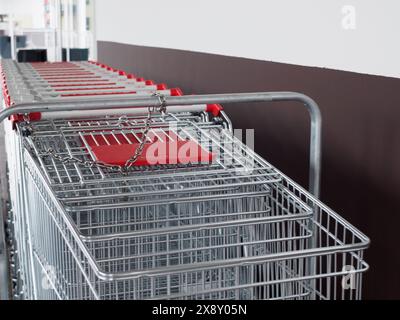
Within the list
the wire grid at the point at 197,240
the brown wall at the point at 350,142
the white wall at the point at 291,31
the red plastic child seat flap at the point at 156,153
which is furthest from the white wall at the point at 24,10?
the wire grid at the point at 197,240

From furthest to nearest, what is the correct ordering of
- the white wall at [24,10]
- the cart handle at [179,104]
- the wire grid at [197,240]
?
1. the white wall at [24,10]
2. the cart handle at [179,104]
3. the wire grid at [197,240]

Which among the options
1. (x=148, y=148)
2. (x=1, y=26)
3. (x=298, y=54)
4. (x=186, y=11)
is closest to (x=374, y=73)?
(x=298, y=54)

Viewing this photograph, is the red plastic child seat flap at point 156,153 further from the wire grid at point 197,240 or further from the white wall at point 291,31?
the white wall at point 291,31

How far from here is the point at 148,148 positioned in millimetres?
1977

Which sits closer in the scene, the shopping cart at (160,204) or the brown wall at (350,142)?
the shopping cart at (160,204)

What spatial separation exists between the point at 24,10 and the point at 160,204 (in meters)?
18.7

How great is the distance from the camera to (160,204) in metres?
1.58

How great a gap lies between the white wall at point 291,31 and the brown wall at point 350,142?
5cm

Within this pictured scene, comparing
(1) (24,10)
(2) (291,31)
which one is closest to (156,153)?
(2) (291,31)

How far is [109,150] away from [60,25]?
10.9 meters

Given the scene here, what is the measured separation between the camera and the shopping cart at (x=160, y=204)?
156 cm

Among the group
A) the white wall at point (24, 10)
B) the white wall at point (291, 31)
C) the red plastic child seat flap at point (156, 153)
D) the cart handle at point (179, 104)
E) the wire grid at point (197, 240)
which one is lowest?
the wire grid at point (197, 240)

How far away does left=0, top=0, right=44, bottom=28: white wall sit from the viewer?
61.2 feet

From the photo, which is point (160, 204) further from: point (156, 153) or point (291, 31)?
point (291, 31)
